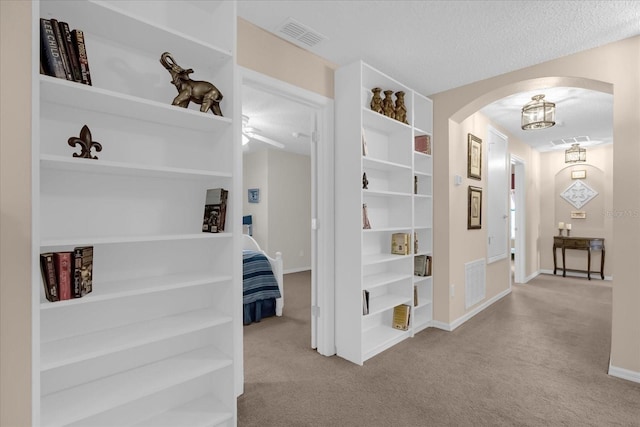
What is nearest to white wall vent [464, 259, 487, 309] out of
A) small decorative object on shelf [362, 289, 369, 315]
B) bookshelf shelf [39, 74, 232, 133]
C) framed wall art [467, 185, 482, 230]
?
framed wall art [467, 185, 482, 230]

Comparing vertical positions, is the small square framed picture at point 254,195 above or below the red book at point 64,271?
above

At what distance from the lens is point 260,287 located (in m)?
3.73

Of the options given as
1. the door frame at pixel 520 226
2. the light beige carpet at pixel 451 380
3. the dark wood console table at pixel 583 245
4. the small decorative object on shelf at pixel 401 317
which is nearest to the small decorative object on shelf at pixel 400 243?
the small decorative object on shelf at pixel 401 317

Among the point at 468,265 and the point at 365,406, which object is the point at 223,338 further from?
the point at 468,265

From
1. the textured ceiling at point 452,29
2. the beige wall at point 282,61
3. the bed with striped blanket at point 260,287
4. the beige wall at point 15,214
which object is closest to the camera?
the beige wall at point 15,214

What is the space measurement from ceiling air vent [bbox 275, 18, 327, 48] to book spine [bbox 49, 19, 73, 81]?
4.46 feet

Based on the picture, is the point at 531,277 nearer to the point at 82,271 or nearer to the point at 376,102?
the point at 376,102

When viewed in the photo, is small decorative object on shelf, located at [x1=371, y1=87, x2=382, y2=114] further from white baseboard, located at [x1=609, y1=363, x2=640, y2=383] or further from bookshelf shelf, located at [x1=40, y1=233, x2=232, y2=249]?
white baseboard, located at [x1=609, y1=363, x2=640, y2=383]

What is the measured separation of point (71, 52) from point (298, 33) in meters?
1.49

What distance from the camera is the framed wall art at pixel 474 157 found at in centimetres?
385

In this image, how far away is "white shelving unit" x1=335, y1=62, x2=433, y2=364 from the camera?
2676 mm

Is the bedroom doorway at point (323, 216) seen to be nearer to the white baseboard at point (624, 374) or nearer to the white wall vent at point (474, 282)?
the white wall vent at point (474, 282)

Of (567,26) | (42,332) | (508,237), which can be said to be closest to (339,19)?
(567,26)

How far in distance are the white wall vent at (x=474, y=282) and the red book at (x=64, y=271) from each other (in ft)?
12.0
